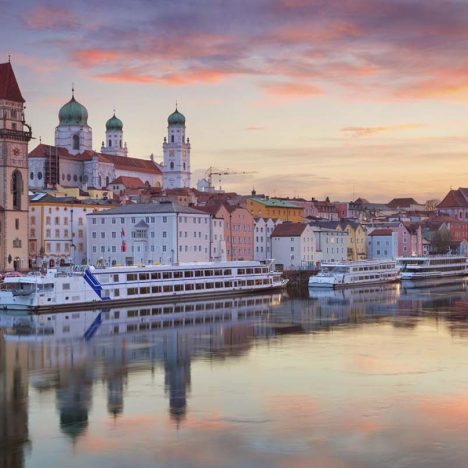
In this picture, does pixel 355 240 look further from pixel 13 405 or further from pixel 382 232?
pixel 13 405

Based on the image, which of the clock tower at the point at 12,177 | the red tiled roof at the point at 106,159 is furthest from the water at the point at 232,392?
the red tiled roof at the point at 106,159

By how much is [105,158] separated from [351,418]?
107228 mm

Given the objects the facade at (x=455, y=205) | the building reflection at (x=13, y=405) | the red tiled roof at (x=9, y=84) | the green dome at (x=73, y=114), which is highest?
the green dome at (x=73, y=114)

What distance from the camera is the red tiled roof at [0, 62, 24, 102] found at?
7262 cm

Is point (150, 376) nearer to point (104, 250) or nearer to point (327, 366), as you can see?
point (327, 366)

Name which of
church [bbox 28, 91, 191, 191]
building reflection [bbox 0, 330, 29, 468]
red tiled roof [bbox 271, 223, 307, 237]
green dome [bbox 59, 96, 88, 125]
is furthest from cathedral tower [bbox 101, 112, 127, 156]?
building reflection [bbox 0, 330, 29, 468]

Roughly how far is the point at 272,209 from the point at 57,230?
32662 millimetres

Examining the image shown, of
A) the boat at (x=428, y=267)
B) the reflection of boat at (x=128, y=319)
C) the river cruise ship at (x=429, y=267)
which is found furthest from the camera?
the river cruise ship at (x=429, y=267)

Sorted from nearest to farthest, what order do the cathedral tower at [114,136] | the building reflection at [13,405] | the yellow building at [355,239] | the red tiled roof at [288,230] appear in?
1. the building reflection at [13,405]
2. the red tiled roof at [288,230]
3. the yellow building at [355,239]
4. the cathedral tower at [114,136]

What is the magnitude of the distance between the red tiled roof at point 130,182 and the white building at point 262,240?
36.0 meters

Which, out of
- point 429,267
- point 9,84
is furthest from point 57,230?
point 429,267

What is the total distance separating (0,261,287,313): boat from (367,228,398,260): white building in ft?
139

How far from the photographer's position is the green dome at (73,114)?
446 ft

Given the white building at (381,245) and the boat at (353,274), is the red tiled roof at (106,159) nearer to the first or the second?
the white building at (381,245)
